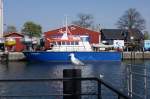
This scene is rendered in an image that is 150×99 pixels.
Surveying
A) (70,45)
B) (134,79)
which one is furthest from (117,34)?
(134,79)

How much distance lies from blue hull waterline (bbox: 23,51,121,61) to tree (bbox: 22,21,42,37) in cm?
6061

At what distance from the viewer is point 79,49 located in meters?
76.2

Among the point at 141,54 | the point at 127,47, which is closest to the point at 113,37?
the point at 127,47

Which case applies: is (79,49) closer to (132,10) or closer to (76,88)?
(132,10)

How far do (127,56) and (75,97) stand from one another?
81.2 metres

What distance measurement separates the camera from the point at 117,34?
121312mm

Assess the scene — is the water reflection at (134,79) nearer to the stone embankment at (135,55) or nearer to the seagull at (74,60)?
the seagull at (74,60)

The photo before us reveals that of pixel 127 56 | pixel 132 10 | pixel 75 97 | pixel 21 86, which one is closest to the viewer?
pixel 75 97

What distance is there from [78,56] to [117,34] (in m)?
48.3

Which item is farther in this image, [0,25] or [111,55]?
[0,25]

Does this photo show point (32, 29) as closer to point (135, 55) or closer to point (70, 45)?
point (135, 55)

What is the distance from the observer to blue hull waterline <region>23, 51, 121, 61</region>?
74438 millimetres

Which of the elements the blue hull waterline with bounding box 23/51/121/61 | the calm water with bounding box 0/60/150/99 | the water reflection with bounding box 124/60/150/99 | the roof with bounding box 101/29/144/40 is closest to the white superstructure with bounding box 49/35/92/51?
the blue hull waterline with bounding box 23/51/121/61

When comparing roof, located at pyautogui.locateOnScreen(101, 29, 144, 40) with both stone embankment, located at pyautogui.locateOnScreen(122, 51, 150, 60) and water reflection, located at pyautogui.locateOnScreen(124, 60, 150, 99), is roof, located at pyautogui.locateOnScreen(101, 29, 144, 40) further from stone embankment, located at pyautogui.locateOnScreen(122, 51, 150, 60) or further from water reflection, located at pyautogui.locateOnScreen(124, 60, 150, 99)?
water reflection, located at pyautogui.locateOnScreen(124, 60, 150, 99)
